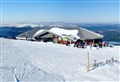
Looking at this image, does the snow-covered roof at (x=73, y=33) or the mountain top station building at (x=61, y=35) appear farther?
the snow-covered roof at (x=73, y=33)

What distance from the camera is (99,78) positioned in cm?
1245

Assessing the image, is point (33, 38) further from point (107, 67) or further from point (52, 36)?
point (107, 67)

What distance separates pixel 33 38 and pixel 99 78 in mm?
31589

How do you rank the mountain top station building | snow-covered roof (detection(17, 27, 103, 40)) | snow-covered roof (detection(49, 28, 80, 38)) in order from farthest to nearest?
1. snow-covered roof (detection(49, 28, 80, 38))
2. snow-covered roof (detection(17, 27, 103, 40))
3. the mountain top station building

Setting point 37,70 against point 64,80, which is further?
point 37,70

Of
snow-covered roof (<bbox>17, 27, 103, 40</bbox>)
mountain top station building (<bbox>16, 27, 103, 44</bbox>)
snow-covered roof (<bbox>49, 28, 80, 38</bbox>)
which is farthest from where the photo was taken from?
snow-covered roof (<bbox>49, 28, 80, 38</bbox>)

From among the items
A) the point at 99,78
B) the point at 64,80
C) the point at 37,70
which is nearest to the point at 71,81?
the point at 64,80

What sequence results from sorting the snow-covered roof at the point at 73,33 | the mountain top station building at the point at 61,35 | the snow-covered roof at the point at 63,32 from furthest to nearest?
1. the snow-covered roof at the point at 63,32
2. the snow-covered roof at the point at 73,33
3. the mountain top station building at the point at 61,35

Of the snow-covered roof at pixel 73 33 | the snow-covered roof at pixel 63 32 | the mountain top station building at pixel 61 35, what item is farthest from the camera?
the snow-covered roof at pixel 63 32

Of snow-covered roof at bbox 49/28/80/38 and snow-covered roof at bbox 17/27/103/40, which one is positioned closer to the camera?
snow-covered roof at bbox 17/27/103/40

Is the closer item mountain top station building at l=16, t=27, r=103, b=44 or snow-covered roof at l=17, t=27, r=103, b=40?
mountain top station building at l=16, t=27, r=103, b=44

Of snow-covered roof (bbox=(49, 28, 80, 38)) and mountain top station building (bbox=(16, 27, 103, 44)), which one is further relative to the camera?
snow-covered roof (bbox=(49, 28, 80, 38))

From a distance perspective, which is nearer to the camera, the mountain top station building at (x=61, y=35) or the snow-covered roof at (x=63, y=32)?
the mountain top station building at (x=61, y=35)

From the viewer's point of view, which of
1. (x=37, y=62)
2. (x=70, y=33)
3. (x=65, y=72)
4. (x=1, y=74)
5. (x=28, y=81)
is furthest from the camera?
(x=70, y=33)
